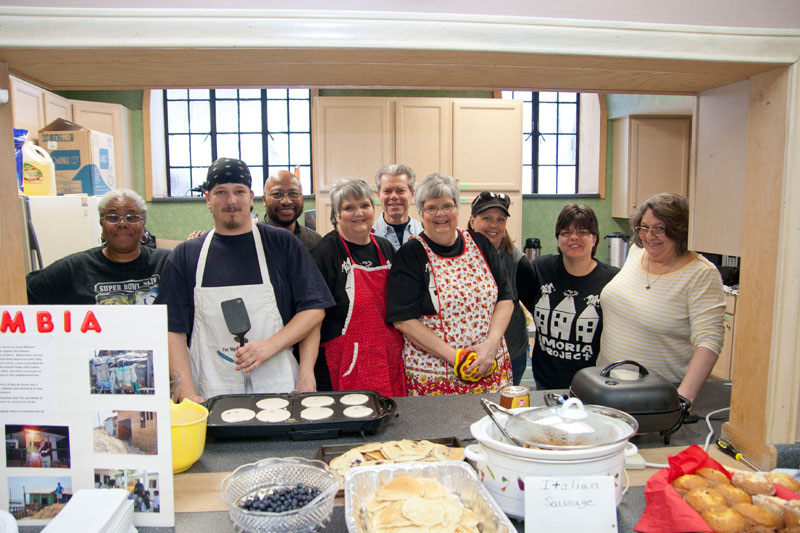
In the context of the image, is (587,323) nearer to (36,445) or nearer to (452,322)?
(452,322)

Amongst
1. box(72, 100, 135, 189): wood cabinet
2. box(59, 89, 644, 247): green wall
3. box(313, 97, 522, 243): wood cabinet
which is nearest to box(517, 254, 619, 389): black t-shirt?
box(313, 97, 522, 243): wood cabinet

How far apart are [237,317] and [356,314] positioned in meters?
0.57

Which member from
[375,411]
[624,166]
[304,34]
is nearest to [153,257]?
[375,411]

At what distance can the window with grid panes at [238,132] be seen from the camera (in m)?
6.02

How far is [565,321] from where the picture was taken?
2318 mm

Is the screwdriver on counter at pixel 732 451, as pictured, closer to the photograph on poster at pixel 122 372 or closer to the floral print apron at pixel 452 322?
the floral print apron at pixel 452 322

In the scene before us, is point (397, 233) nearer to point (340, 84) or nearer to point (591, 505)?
point (340, 84)

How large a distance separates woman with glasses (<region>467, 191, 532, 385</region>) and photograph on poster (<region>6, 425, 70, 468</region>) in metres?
1.82

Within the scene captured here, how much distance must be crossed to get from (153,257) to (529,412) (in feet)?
5.81

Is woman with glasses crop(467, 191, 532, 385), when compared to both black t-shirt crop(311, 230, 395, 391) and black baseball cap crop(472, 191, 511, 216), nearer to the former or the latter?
black baseball cap crop(472, 191, 511, 216)

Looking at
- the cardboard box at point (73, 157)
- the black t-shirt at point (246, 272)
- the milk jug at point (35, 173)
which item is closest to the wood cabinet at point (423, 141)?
the cardboard box at point (73, 157)

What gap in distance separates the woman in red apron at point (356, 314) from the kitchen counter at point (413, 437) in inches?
18.4

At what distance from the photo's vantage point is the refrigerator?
9.96 feet

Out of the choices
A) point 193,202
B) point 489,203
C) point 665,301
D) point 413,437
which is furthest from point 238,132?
point 413,437
